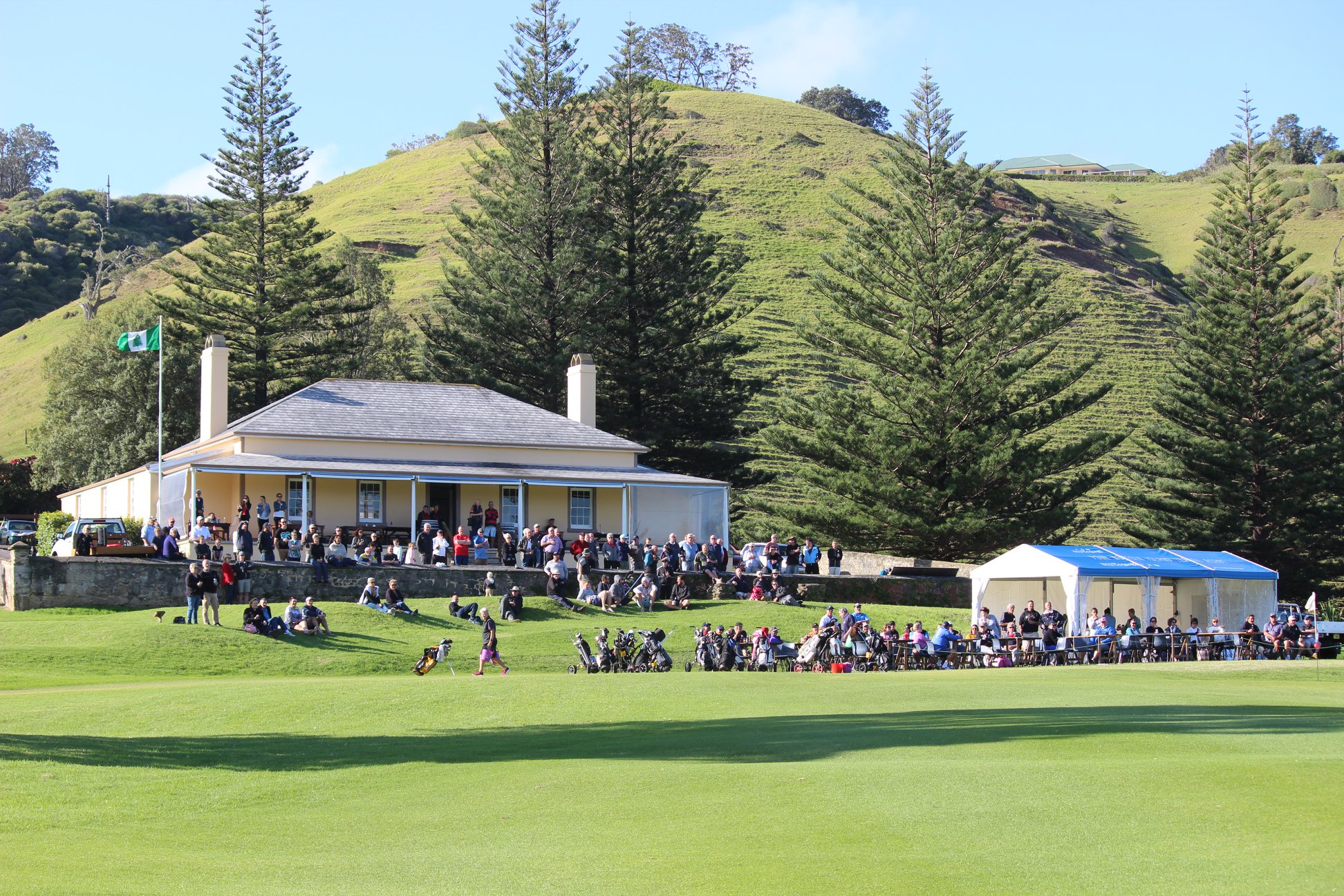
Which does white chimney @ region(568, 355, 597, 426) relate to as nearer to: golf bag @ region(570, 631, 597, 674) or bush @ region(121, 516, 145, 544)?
bush @ region(121, 516, 145, 544)

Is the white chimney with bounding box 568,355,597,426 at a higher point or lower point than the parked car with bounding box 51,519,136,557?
higher

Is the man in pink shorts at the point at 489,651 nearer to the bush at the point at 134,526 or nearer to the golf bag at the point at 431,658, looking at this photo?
the golf bag at the point at 431,658

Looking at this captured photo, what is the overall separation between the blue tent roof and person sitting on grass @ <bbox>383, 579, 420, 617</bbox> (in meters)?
11.6

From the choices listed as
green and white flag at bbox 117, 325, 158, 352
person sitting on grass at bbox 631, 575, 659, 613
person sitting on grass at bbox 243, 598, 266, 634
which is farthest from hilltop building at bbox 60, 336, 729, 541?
person sitting on grass at bbox 243, 598, 266, 634

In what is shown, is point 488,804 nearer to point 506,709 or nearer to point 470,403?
point 506,709

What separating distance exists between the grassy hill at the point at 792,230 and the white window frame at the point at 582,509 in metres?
16.3

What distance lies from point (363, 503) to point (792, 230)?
6084cm

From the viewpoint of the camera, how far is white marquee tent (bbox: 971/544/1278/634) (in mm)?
24391

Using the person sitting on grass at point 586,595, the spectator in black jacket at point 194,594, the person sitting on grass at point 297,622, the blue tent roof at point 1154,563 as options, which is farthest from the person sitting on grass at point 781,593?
the spectator in black jacket at point 194,594

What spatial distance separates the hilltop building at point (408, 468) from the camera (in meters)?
29.9

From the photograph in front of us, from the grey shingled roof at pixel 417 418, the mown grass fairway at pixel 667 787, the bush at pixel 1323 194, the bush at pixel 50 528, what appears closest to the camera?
the mown grass fairway at pixel 667 787

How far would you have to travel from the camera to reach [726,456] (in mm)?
43719

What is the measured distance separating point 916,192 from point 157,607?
87.0 ft

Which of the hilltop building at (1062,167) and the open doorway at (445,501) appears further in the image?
the hilltop building at (1062,167)
